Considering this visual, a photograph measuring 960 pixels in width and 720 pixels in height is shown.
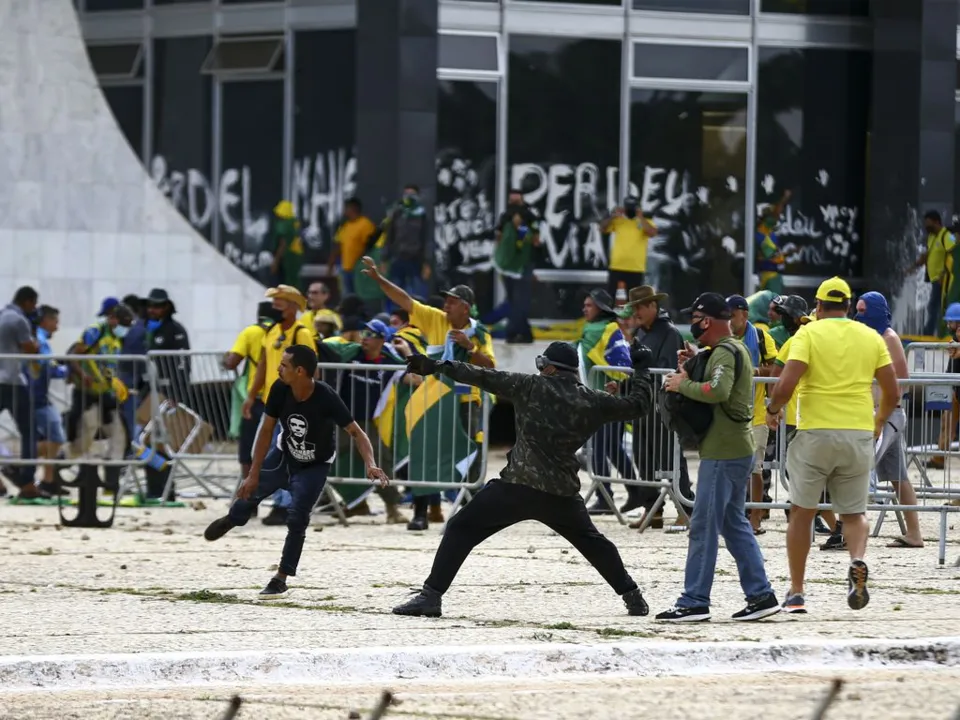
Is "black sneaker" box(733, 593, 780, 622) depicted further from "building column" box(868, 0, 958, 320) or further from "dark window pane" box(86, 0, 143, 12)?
"dark window pane" box(86, 0, 143, 12)

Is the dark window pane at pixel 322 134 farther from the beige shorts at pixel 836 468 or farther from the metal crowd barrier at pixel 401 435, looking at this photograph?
the beige shorts at pixel 836 468

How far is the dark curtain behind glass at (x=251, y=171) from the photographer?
25297mm

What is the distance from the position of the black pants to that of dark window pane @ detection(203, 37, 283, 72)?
15621mm

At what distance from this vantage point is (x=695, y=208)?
24859 millimetres

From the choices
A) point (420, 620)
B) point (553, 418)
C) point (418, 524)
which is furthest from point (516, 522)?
point (418, 524)

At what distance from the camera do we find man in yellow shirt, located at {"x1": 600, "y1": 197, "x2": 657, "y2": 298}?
22.7 meters

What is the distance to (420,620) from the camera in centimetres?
1021

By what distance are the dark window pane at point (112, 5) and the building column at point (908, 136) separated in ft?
31.0

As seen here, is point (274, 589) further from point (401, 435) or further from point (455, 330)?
point (401, 435)

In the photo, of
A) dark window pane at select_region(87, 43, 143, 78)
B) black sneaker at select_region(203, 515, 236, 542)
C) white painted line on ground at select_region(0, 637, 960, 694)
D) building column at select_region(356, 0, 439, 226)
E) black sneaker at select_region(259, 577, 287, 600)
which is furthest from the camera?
dark window pane at select_region(87, 43, 143, 78)

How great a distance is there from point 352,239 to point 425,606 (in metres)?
13.1

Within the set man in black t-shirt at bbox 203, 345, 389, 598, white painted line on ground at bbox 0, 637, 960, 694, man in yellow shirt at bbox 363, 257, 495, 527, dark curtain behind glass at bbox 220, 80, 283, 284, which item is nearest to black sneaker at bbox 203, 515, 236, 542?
man in black t-shirt at bbox 203, 345, 389, 598

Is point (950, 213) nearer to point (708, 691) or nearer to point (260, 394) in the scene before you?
point (260, 394)

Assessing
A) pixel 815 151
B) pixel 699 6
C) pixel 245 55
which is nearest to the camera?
pixel 699 6
